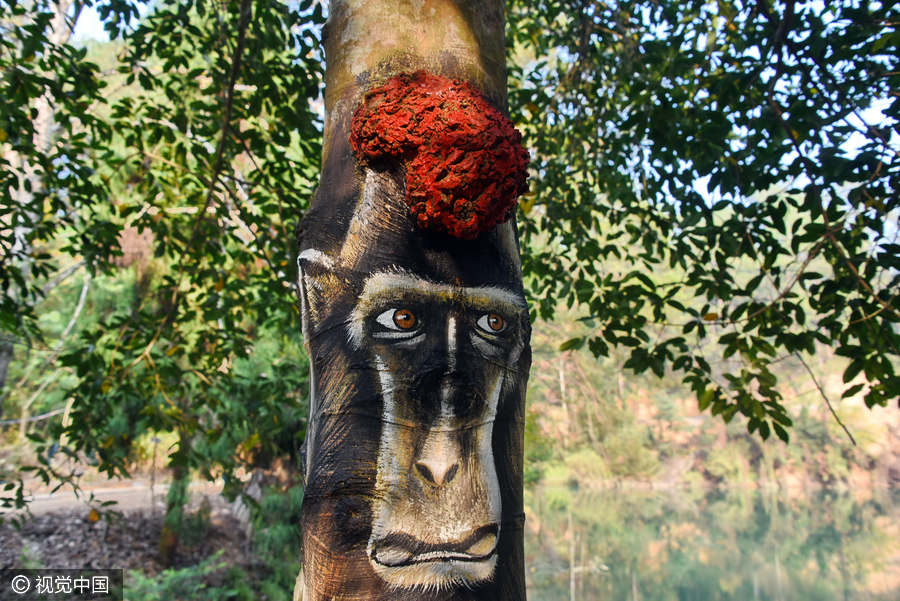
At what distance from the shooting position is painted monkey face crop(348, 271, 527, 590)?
1037mm

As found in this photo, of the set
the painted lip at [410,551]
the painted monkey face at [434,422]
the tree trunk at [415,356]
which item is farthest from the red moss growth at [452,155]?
the painted lip at [410,551]

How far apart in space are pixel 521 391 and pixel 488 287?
22 centimetres

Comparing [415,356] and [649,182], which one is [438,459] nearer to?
[415,356]

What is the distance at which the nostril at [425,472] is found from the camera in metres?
1.07

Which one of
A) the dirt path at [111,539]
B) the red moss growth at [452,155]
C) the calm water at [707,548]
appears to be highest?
the red moss growth at [452,155]

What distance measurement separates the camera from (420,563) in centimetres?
103

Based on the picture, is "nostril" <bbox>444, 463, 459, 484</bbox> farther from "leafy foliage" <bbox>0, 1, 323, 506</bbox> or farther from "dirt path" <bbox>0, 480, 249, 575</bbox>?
"dirt path" <bbox>0, 480, 249, 575</bbox>

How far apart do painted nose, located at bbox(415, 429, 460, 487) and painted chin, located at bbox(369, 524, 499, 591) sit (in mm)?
103

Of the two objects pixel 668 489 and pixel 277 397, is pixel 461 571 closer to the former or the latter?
pixel 277 397

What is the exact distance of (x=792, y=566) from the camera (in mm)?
13812

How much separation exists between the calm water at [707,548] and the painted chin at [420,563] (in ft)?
35.7

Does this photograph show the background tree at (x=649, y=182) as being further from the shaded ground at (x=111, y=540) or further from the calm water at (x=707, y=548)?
the calm water at (x=707, y=548)

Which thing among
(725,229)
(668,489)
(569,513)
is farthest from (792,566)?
(725,229)

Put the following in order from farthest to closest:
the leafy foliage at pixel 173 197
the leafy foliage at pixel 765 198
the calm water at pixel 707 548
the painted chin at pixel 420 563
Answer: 1. the calm water at pixel 707 548
2. the leafy foliage at pixel 173 197
3. the leafy foliage at pixel 765 198
4. the painted chin at pixel 420 563
